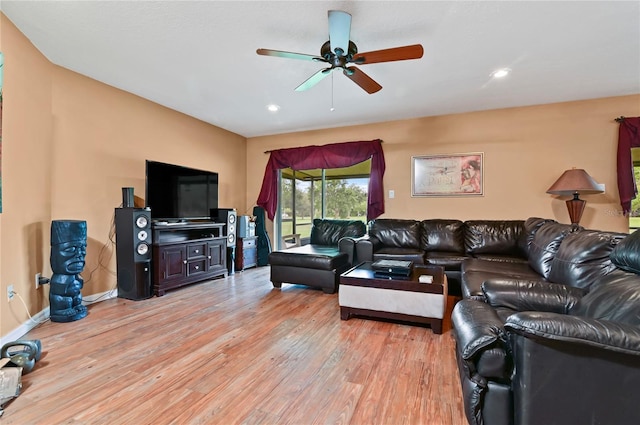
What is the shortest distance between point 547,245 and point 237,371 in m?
2.65

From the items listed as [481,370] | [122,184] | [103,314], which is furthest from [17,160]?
[481,370]

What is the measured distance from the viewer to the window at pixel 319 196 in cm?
514

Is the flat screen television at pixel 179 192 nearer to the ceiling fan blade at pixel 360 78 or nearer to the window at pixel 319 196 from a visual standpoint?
the window at pixel 319 196

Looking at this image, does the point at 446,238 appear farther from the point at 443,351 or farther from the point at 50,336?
the point at 50,336

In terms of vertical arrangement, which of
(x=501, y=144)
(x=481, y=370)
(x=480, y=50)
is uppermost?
(x=480, y=50)

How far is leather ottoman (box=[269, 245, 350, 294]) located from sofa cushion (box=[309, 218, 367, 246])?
0.68 meters

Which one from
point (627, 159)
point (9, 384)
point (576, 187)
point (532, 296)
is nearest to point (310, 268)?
point (532, 296)

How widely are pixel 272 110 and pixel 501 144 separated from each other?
128 inches

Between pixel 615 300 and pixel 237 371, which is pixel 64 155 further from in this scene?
pixel 615 300

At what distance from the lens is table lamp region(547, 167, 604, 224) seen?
340cm

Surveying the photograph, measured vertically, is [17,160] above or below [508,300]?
above

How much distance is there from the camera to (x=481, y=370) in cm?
121

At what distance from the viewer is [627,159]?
11.6 ft

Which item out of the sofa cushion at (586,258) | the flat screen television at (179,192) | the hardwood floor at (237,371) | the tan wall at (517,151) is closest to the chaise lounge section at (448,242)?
the tan wall at (517,151)
